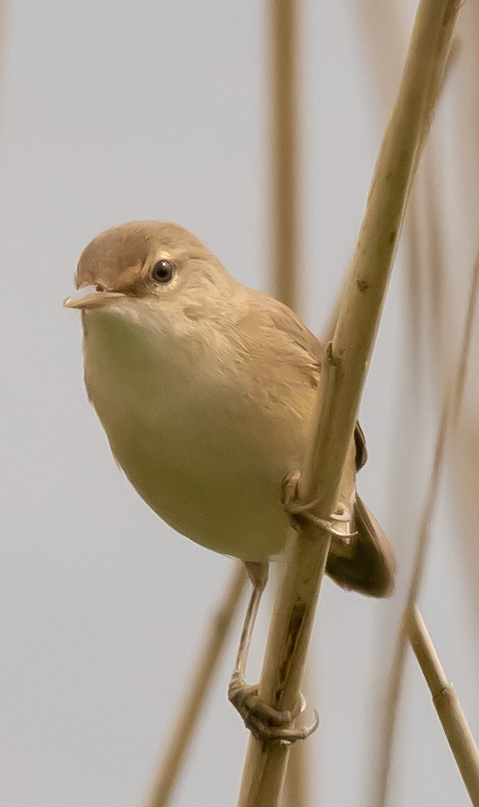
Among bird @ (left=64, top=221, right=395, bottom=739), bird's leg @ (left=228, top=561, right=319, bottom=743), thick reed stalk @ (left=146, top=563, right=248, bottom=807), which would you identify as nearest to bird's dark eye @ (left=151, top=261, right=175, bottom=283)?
bird @ (left=64, top=221, right=395, bottom=739)

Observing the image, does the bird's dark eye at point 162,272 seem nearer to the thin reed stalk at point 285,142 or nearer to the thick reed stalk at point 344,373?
Result: the thin reed stalk at point 285,142

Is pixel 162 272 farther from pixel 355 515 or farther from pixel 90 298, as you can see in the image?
pixel 355 515

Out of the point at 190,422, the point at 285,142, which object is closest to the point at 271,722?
the point at 190,422

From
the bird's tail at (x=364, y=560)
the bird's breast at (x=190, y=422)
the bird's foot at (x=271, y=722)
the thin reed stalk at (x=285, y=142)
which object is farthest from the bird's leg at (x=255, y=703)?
the thin reed stalk at (x=285, y=142)

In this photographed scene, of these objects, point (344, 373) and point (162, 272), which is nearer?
point (344, 373)

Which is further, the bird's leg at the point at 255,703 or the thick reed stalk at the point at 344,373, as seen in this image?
the bird's leg at the point at 255,703

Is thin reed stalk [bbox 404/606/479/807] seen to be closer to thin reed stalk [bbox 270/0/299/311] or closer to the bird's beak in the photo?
thin reed stalk [bbox 270/0/299/311]
